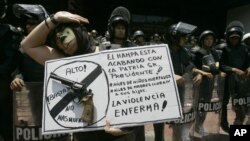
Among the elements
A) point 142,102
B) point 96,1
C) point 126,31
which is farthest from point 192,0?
point 142,102

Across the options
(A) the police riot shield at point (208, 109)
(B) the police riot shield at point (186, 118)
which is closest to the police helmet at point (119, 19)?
(B) the police riot shield at point (186, 118)

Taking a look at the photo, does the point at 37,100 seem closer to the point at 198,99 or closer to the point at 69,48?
the point at 69,48

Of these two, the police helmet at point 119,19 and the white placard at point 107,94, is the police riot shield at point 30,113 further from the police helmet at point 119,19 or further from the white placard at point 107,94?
the police helmet at point 119,19

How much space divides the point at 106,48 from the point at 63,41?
1.05m

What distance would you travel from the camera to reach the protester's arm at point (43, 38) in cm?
264

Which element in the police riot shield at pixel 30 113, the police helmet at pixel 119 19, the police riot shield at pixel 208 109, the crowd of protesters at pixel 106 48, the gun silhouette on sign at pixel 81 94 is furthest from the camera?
the police riot shield at pixel 208 109

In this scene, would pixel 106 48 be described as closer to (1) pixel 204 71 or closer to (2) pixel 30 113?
(2) pixel 30 113

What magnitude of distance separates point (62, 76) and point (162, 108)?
65 centimetres

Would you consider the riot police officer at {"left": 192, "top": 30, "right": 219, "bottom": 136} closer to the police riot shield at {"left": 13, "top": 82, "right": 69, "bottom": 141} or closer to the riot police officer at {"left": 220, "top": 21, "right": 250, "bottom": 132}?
the riot police officer at {"left": 220, "top": 21, "right": 250, "bottom": 132}

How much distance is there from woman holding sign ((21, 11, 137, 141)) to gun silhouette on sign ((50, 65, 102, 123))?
160 millimetres

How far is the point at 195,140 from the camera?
4391 mm

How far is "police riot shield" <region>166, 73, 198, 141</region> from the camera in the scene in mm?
3943

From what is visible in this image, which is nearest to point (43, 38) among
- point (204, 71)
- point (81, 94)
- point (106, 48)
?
point (81, 94)

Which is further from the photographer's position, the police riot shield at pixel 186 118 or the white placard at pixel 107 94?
the police riot shield at pixel 186 118
